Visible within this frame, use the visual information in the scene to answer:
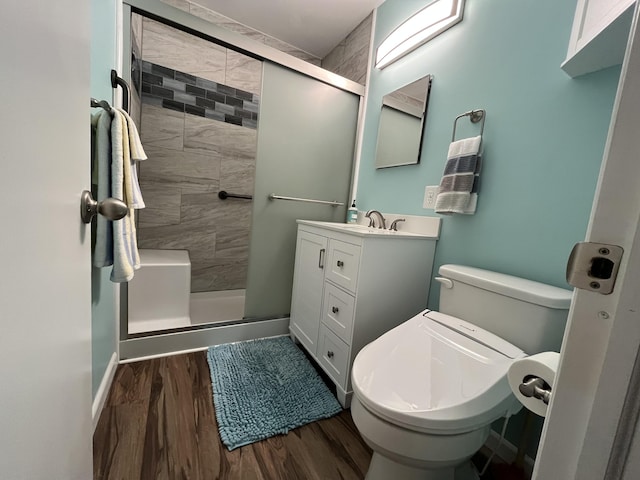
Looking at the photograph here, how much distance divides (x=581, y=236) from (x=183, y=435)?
1639mm

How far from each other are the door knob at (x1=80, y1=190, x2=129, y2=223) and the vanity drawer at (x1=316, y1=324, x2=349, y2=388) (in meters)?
1.05

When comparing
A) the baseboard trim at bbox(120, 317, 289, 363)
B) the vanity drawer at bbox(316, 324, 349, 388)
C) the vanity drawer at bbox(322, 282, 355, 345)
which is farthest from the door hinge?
the baseboard trim at bbox(120, 317, 289, 363)

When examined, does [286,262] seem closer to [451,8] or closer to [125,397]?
[125,397]

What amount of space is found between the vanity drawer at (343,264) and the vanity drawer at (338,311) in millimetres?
49

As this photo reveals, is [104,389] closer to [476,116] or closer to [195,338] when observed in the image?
[195,338]

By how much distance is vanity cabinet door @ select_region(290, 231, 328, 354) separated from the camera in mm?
1476

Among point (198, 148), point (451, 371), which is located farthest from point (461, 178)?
point (198, 148)

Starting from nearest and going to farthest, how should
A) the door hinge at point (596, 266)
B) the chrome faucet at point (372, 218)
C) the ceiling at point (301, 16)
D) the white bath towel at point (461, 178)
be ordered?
the door hinge at point (596, 266)
the white bath towel at point (461, 178)
the chrome faucet at point (372, 218)
the ceiling at point (301, 16)

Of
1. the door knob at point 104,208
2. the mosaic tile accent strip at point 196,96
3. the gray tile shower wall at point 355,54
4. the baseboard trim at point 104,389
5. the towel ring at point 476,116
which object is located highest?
the gray tile shower wall at point 355,54

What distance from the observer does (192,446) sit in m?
0.98

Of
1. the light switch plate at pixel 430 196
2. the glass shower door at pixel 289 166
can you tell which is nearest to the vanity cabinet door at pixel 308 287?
the glass shower door at pixel 289 166

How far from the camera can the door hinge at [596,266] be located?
254mm

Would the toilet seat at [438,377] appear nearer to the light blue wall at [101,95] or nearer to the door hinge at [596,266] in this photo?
the door hinge at [596,266]

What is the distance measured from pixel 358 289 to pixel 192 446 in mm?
889
